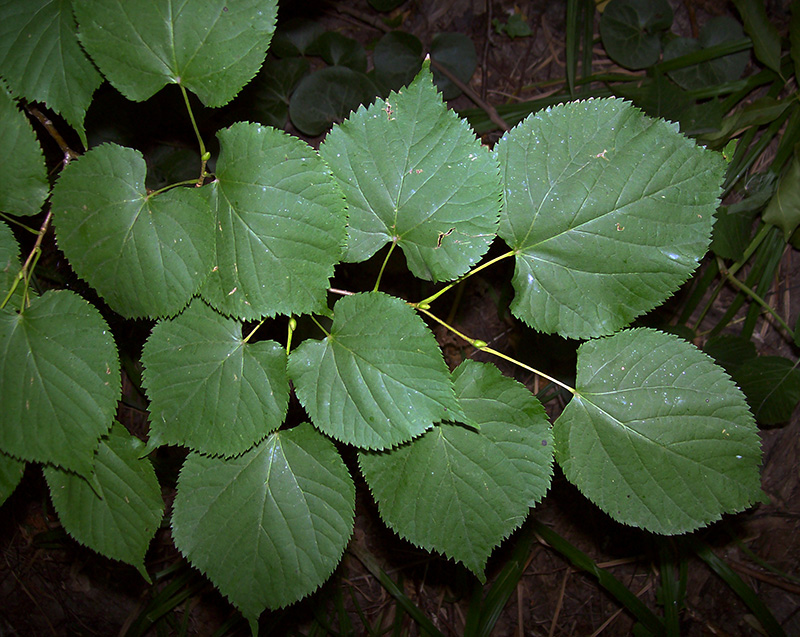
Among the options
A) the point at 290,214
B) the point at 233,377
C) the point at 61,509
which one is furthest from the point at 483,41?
the point at 61,509

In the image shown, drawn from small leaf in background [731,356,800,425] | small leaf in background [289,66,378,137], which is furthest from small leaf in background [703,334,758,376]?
small leaf in background [289,66,378,137]

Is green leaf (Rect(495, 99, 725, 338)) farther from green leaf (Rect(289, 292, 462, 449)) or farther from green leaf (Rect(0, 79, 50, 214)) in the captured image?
green leaf (Rect(0, 79, 50, 214))

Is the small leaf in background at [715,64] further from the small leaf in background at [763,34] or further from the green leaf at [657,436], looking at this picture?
the green leaf at [657,436]

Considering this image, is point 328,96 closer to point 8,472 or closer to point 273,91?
point 273,91

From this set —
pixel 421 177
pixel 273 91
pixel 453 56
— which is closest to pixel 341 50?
pixel 273 91

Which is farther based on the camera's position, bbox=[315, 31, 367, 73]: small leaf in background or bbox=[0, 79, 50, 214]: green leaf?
bbox=[315, 31, 367, 73]: small leaf in background

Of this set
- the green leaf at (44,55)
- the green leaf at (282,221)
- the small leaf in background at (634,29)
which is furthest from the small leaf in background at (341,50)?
the green leaf at (282,221)
